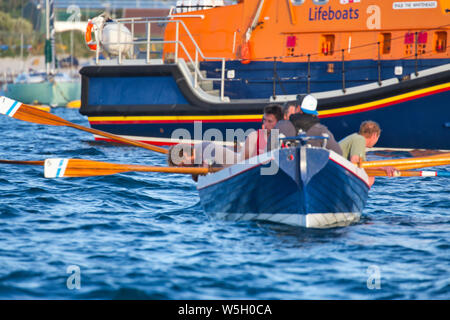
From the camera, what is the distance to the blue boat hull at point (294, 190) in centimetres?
734

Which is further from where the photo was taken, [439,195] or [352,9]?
[352,9]

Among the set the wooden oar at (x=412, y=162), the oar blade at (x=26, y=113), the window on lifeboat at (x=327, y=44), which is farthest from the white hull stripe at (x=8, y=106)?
the window on lifeboat at (x=327, y=44)

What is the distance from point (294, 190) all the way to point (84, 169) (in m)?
2.58

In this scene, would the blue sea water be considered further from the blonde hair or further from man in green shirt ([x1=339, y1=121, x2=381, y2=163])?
the blonde hair

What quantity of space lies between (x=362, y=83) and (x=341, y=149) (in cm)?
636

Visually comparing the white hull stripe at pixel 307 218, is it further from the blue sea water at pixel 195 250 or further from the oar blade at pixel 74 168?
the oar blade at pixel 74 168

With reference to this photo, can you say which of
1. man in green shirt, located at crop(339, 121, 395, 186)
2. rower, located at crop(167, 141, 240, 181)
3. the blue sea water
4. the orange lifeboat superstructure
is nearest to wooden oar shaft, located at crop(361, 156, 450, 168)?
man in green shirt, located at crop(339, 121, 395, 186)

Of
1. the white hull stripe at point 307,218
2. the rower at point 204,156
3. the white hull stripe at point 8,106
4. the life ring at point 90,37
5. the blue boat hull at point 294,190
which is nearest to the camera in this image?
the blue boat hull at point 294,190

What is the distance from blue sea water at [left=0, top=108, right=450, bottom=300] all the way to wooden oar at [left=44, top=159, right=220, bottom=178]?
1.78 feet

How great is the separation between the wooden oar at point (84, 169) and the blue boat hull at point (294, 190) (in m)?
0.33

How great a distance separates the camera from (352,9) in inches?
575
